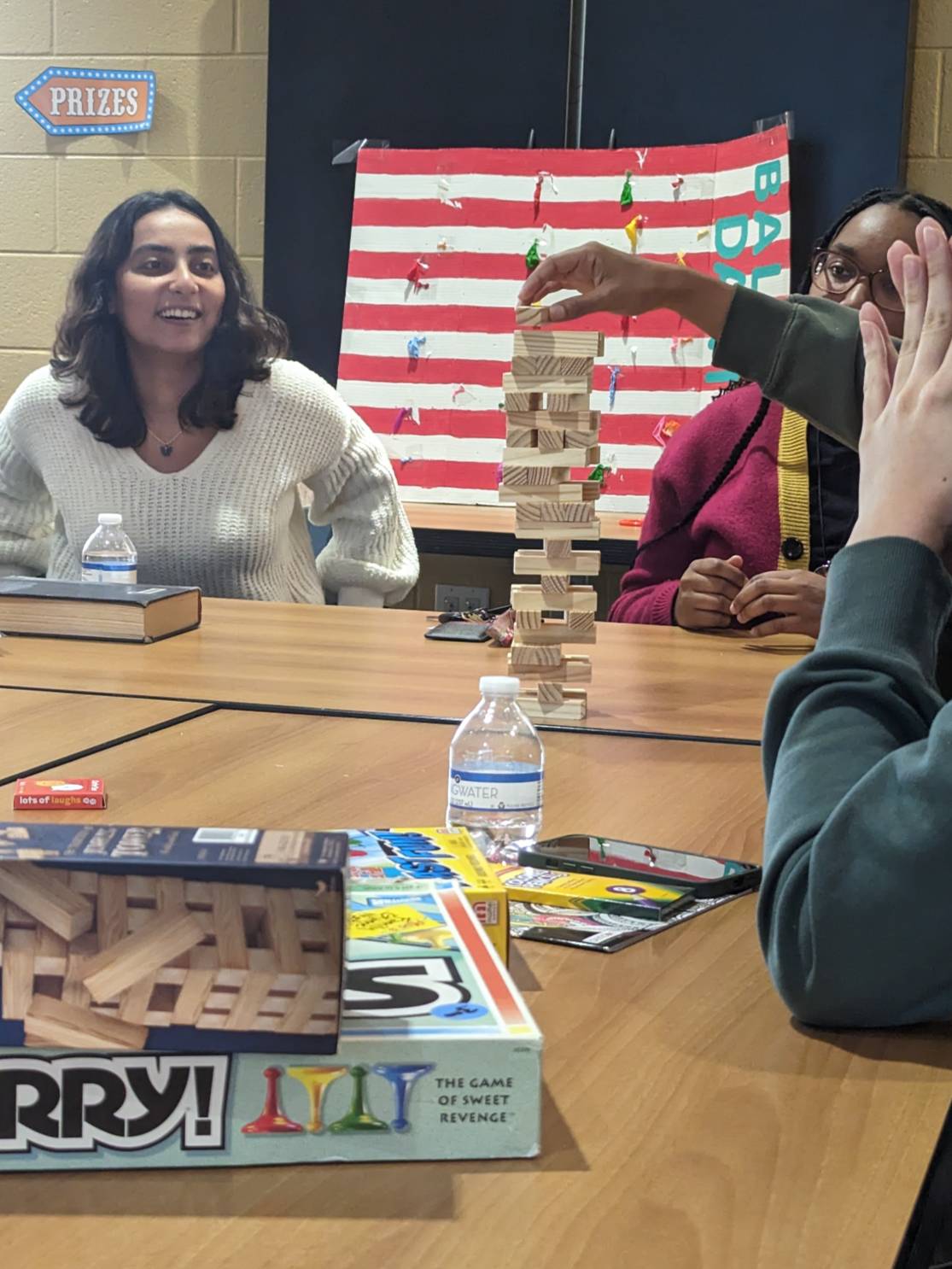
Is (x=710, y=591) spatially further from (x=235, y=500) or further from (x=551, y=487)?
(x=235, y=500)

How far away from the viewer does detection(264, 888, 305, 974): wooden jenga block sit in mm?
603

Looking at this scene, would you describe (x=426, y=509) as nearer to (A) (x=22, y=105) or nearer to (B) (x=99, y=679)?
(A) (x=22, y=105)

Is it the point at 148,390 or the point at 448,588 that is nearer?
the point at 148,390

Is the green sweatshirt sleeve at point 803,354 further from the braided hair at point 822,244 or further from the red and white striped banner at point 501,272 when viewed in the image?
the red and white striped banner at point 501,272

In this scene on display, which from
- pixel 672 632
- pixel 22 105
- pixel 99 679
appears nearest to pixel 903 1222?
pixel 99 679

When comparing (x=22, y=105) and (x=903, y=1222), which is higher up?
(x=22, y=105)

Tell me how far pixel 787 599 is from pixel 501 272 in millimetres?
1843

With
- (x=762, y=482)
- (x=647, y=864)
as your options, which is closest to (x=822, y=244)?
(x=762, y=482)

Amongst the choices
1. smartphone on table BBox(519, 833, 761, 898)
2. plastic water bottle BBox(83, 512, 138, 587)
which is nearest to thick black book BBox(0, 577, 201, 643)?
plastic water bottle BBox(83, 512, 138, 587)

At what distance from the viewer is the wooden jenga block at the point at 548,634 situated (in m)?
1.62

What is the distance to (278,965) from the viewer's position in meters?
0.60

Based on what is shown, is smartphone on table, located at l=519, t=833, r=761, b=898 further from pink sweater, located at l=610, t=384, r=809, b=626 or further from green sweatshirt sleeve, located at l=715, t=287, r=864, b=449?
pink sweater, located at l=610, t=384, r=809, b=626

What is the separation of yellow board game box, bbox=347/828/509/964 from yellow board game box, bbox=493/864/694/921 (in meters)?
0.07

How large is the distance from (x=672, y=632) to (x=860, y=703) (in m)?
1.31
